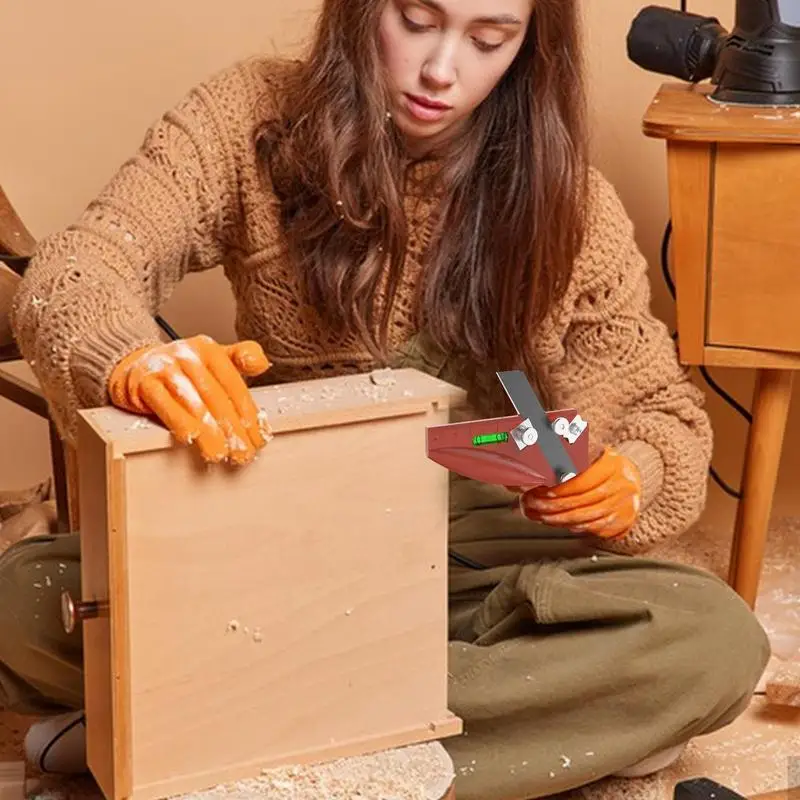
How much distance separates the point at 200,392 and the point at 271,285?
0.37 m

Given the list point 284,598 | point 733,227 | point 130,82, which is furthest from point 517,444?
point 130,82

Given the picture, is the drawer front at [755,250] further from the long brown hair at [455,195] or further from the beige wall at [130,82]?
the beige wall at [130,82]

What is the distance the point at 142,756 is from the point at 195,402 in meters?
0.23

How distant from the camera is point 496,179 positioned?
1.28m

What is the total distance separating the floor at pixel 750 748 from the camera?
51.3 inches

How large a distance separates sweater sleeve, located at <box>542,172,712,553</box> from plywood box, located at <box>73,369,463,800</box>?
34 cm

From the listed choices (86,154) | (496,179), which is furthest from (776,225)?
(86,154)

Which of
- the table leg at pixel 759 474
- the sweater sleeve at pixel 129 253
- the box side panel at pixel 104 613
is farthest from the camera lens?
the table leg at pixel 759 474

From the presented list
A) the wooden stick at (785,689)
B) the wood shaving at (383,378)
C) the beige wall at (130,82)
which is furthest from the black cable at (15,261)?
the wooden stick at (785,689)

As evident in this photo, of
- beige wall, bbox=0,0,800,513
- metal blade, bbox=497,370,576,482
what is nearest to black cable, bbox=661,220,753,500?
beige wall, bbox=0,0,800,513

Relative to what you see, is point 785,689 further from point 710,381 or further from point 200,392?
point 200,392

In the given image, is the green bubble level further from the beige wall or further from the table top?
the beige wall

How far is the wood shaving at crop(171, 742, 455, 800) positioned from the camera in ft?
3.28

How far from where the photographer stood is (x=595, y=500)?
118 cm
